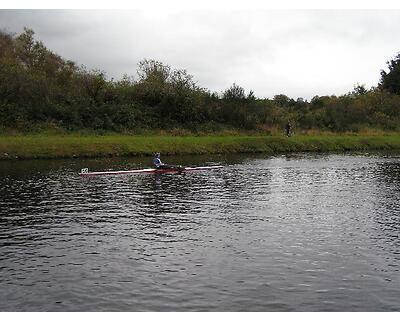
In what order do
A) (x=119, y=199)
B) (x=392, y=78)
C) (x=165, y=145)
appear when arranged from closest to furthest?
(x=119, y=199) < (x=165, y=145) < (x=392, y=78)

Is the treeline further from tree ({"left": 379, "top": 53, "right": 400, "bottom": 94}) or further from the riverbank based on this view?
tree ({"left": 379, "top": 53, "right": 400, "bottom": 94})

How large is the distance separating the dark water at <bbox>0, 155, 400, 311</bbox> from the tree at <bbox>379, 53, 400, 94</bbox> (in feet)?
313

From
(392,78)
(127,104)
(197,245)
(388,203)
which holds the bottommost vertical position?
(197,245)

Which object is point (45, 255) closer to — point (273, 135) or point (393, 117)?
point (273, 135)

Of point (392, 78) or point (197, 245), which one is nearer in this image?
point (197, 245)

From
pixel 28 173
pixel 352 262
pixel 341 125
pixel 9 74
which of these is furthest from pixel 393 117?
pixel 352 262

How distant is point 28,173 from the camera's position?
135 ft

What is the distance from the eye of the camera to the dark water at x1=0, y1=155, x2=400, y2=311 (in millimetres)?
14148

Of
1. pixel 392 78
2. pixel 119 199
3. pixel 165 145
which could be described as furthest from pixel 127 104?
pixel 392 78

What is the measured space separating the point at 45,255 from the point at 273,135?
63.8 m

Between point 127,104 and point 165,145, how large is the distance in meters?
19.0

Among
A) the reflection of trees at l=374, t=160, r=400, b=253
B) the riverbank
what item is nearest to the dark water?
the reflection of trees at l=374, t=160, r=400, b=253

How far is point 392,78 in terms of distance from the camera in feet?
407

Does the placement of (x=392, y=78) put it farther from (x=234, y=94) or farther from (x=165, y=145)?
(x=165, y=145)
